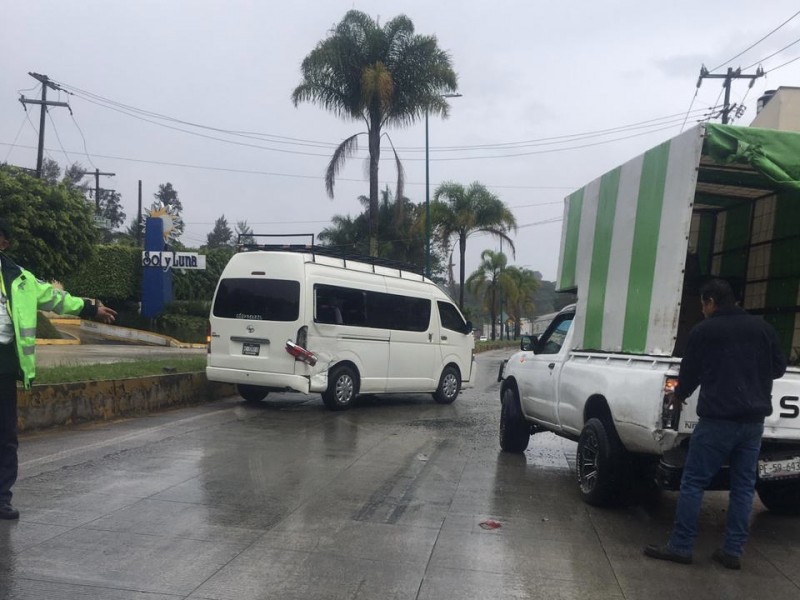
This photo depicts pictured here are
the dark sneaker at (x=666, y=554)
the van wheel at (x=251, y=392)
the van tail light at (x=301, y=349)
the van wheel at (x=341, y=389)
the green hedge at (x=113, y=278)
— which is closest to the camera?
the dark sneaker at (x=666, y=554)

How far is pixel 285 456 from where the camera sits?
7.79 metres

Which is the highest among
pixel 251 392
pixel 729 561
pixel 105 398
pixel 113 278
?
pixel 729 561

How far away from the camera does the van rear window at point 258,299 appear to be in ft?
35.9

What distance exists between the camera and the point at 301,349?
10734 millimetres

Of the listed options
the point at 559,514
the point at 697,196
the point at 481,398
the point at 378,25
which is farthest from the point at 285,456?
the point at 378,25

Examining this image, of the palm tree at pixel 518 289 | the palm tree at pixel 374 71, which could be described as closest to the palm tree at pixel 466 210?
the palm tree at pixel 374 71

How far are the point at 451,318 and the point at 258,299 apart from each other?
417 centimetres

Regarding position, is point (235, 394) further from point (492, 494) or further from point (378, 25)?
point (378, 25)

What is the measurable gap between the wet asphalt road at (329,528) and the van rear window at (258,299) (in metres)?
2.55

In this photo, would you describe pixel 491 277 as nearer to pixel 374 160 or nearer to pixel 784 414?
pixel 374 160

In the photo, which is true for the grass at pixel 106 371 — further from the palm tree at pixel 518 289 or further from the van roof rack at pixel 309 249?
the palm tree at pixel 518 289

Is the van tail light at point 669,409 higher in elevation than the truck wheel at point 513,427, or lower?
higher

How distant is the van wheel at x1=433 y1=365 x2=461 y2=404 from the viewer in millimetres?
13625

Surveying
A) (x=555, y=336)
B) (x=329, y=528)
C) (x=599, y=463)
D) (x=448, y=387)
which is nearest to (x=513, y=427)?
(x=555, y=336)
